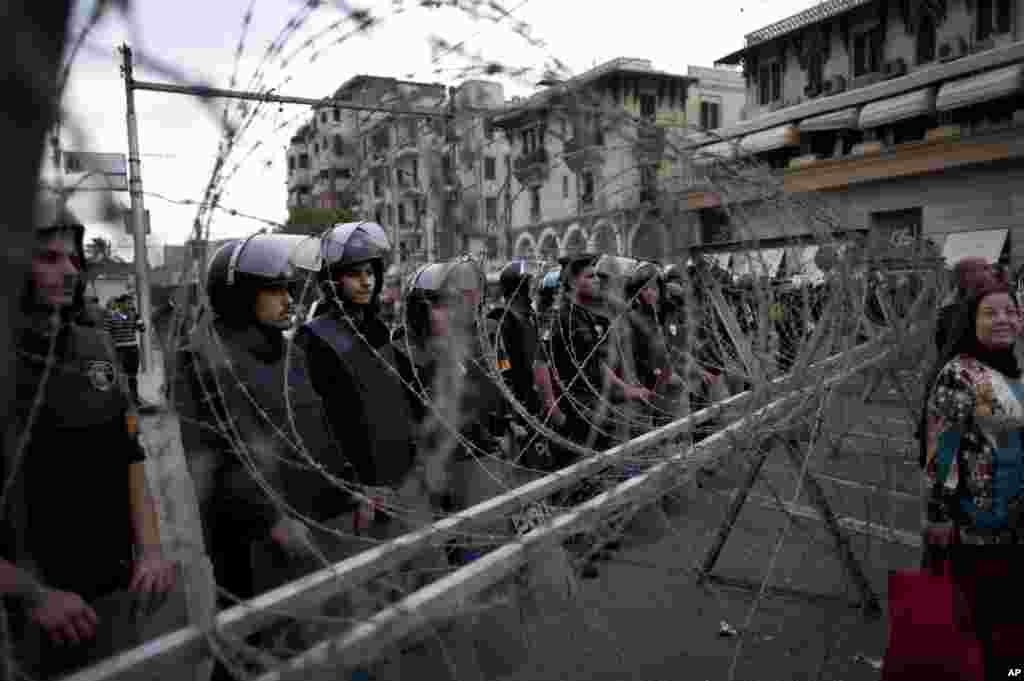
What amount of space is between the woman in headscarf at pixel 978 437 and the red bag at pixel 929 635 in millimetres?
430

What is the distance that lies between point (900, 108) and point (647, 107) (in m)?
21.4

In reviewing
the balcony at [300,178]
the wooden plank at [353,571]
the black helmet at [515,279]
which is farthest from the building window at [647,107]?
the black helmet at [515,279]

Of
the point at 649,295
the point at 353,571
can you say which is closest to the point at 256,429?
the point at 353,571

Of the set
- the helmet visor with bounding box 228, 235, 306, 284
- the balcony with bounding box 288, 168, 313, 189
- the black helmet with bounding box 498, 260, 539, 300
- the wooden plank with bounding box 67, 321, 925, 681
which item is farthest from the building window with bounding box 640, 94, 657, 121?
the black helmet with bounding box 498, 260, 539, 300

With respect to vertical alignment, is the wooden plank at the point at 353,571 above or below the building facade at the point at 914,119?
below

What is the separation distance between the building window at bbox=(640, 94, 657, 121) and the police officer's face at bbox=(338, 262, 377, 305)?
4.33 ft

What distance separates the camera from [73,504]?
6.96ft

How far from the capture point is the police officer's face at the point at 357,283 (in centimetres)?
325

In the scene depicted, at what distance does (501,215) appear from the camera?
78.9 inches

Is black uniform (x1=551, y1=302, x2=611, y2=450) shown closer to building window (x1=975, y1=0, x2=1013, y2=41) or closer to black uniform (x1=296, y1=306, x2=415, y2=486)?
black uniform (x1=296, y1=306, x2=415, y2=486)

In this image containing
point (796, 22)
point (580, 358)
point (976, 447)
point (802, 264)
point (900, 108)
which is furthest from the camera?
point (796, 22)

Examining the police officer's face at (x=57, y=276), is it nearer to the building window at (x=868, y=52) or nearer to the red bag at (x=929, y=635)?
the red bag at (x=929, y=635)

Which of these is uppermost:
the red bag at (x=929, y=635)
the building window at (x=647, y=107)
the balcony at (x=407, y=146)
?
the building window at (x=647, y=107)

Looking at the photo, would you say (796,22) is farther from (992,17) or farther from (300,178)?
(300,178)
